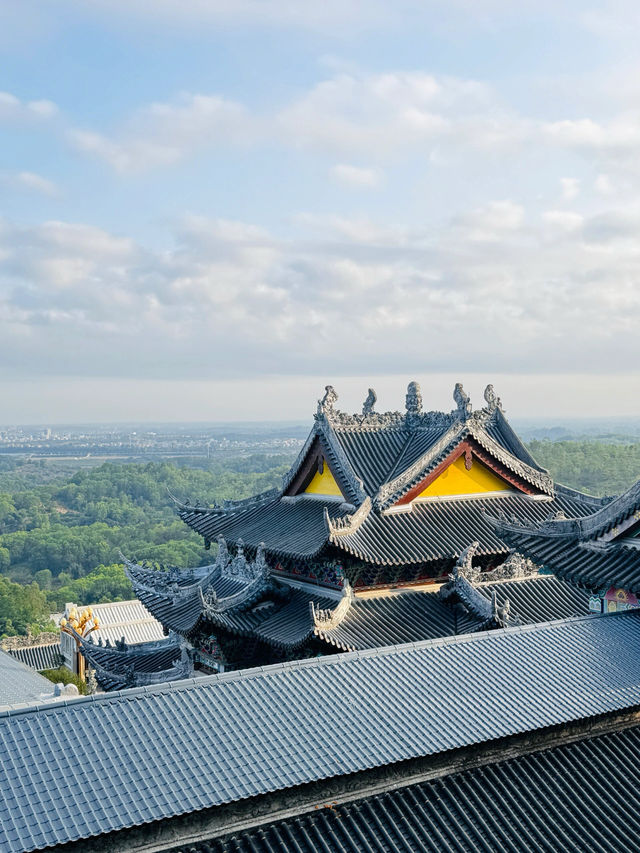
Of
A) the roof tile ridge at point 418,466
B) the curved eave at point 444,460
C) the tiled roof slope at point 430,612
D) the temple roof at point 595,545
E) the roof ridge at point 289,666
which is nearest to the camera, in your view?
the roof ridge at point 289,666

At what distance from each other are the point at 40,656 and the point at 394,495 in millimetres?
43270

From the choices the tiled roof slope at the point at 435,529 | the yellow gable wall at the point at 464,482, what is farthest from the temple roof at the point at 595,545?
the yellow gable wall at the point at 464,482

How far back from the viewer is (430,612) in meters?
17.5

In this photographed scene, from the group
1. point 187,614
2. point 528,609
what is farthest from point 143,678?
point 528,609

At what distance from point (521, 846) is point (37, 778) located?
603cm

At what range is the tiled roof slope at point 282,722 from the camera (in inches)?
358

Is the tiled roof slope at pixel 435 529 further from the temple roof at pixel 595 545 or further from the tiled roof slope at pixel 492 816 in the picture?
the tiled roof slope at pixel 492 816

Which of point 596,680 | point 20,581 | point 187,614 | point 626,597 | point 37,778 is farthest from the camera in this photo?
point 20,581

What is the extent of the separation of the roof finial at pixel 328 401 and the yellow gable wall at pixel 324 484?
4.22 ft

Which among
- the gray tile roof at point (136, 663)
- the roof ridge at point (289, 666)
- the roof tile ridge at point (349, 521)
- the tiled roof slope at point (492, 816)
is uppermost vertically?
the roof tile ridge at point (349, 521)

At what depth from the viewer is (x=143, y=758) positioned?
9.77 m

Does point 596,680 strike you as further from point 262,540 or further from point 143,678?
point 143,678

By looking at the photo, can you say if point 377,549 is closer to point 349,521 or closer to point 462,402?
point 349,521

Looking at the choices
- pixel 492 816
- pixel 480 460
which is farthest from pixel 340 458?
pixel 492 816
